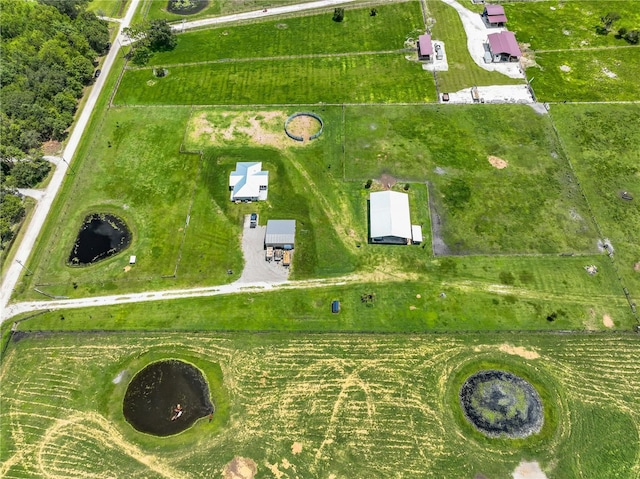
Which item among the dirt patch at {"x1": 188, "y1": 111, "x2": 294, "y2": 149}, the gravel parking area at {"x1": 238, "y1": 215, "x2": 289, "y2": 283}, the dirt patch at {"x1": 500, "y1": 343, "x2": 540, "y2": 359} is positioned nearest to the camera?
the dirt patch at {"x1": 500, "y1": 343, "x2": 540, "y2": 359}

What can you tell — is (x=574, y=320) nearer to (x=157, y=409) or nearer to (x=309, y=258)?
(x=309, y=258)

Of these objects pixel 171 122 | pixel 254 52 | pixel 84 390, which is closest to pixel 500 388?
pixel 84 390

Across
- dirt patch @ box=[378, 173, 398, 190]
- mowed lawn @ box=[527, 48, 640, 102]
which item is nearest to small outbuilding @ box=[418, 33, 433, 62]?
mowed lawn @ box=[527, 48, 640, 102]

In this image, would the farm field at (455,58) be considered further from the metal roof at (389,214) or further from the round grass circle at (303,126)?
the metal roof at (389,214)

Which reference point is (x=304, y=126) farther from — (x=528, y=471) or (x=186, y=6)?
(x=528, y=471)

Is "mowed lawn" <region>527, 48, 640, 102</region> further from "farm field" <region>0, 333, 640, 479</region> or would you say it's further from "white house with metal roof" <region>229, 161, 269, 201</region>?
"white house with metal roof" <region>229, 161, 269, 201</region>

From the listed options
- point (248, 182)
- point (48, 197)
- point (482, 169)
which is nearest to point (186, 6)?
point (48, 197)
